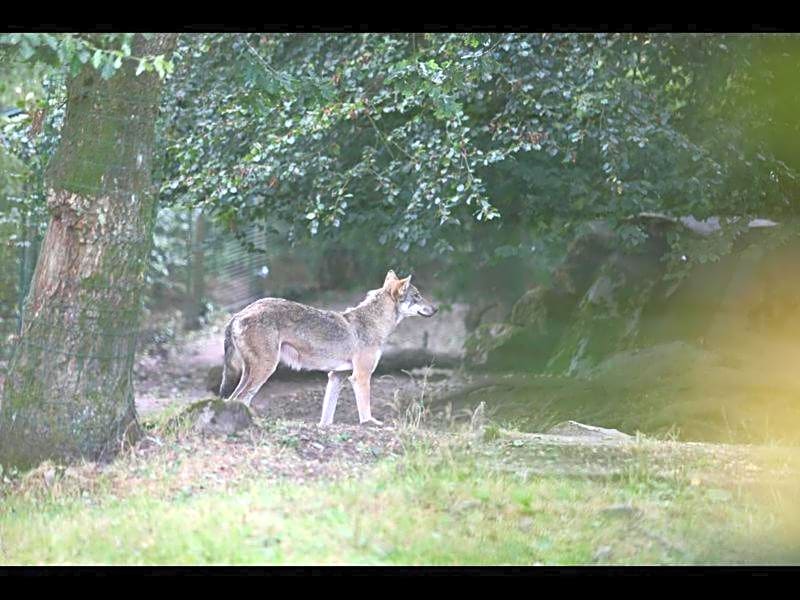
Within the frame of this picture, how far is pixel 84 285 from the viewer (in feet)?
18.7

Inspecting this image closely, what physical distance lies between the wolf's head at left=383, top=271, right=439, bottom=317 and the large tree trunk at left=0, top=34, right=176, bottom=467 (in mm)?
1854

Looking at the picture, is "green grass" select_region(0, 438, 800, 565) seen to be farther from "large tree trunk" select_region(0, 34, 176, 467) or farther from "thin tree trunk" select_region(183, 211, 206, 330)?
"thin tree trunk" select_region(183, 211, 206, 330)

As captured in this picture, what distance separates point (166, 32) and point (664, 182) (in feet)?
11.3

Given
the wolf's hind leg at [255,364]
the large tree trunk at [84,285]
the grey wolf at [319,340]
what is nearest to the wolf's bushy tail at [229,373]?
the grey wolf at [319,340]

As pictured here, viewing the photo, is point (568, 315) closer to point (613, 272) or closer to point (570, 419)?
point (613, 272)

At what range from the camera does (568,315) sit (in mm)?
8695

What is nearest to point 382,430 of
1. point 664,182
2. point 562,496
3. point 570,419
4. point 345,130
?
point 562,496

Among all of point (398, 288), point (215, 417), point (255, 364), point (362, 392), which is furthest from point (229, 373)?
point (398, 288)

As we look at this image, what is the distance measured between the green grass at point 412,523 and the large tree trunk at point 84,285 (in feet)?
1.14

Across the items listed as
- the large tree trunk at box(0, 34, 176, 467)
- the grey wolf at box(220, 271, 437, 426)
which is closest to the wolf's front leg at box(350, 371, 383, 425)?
the grey wolf at box(220, 271, 437, 426)

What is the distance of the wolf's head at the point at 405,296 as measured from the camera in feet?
23.2

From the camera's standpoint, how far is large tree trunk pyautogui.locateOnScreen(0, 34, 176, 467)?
5.69 metres

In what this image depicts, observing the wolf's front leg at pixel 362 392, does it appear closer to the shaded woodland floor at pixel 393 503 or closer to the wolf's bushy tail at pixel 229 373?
the shaded woodland floor at pixel 393 503

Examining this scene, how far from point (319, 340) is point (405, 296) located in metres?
0.71
